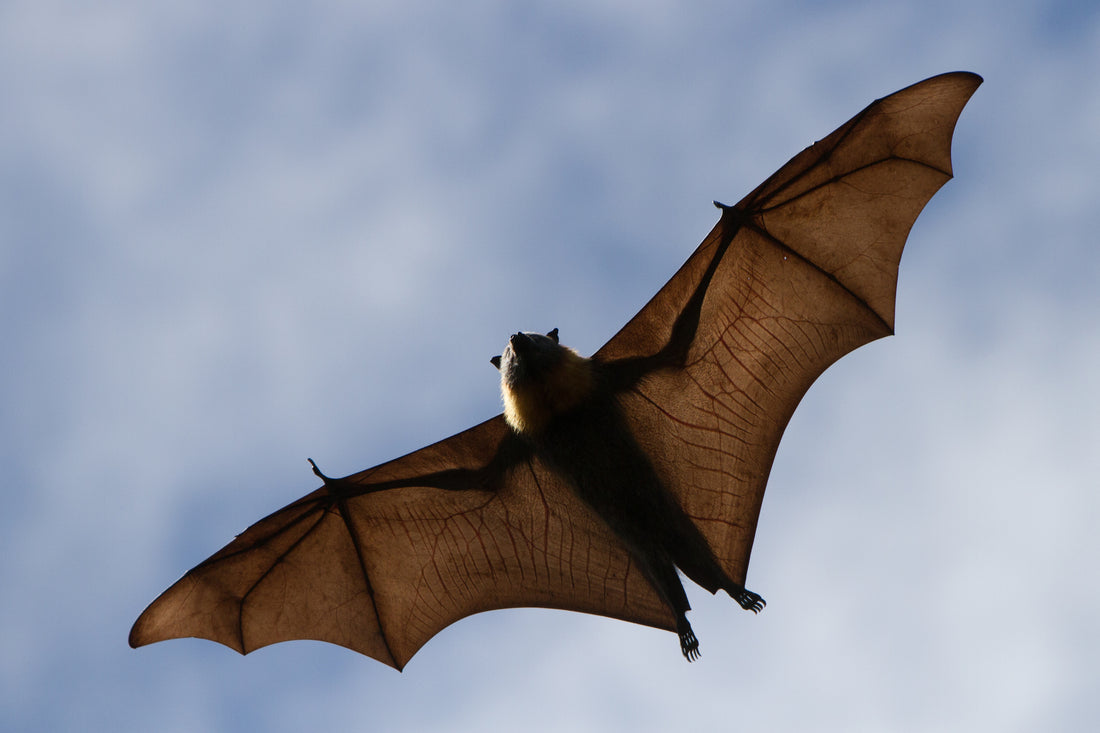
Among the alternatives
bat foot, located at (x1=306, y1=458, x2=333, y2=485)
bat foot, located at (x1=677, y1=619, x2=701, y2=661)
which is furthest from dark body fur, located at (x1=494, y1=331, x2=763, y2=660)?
bat foot, located at (x1=306, y1=458, x2=333, y2=485)

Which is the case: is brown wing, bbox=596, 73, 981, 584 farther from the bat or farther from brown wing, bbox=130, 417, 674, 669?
brown wing, bbox=130, 417, 674, 669

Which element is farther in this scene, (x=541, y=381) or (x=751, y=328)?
(x=751, y=328)

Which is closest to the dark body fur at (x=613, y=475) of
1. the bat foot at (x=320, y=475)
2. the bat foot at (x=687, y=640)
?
the bat foot at (x=687, y=640)

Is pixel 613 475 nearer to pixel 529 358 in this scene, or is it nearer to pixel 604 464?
pixel 604 464

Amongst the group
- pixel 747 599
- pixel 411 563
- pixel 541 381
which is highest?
pixel 541 381

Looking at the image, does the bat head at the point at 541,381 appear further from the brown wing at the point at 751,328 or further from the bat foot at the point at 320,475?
the bat foot at the point at 320,475

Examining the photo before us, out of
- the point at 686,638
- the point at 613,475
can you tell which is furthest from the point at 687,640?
the point at 613,475
